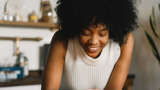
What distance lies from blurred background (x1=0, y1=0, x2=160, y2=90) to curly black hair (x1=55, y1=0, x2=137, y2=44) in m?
1.45

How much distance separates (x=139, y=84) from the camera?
7.83 feet

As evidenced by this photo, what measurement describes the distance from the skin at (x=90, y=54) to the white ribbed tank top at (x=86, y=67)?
2cm

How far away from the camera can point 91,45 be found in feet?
1.77

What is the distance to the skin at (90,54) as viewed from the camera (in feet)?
1.76

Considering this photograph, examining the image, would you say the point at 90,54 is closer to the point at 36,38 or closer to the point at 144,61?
the point at 36,38

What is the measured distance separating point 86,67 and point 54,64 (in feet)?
0.38

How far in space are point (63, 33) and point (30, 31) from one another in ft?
5.43

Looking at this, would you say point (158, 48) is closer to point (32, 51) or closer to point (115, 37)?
point (32, 51)

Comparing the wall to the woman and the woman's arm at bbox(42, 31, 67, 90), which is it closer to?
the woman

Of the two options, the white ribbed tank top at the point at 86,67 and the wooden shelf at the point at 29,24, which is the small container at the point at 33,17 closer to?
the wooden shelf at the point at 29,24

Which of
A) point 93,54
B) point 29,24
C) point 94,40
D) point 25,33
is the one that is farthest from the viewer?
point 25,33

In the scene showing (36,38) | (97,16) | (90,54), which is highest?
(97,16)

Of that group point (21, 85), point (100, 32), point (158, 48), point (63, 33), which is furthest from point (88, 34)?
point (158, 48)

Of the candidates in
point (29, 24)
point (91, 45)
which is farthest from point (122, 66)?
point (29, 24)
